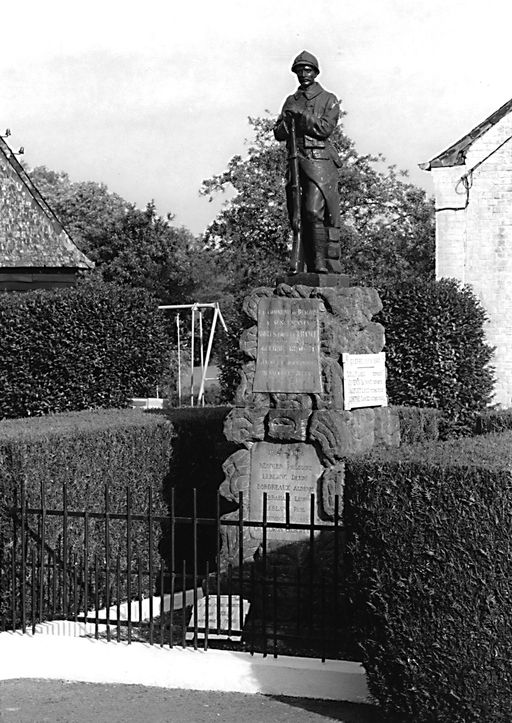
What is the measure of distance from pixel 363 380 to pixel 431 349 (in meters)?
8.70

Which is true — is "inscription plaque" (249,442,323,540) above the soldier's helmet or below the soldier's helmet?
below

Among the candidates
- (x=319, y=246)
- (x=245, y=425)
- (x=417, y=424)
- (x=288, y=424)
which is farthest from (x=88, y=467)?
(x=417, y=424)

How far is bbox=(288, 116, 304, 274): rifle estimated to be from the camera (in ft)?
34.0

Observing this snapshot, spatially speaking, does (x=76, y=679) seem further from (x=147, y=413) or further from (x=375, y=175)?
(x=375, y=175)

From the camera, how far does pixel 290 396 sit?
9.89 meters

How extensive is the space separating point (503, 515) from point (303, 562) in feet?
10.9

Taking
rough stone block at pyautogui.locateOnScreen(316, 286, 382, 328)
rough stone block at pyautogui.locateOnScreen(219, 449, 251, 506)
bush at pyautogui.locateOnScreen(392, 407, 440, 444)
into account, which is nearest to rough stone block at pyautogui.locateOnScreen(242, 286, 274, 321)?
rough stone block at pyautogui.locateOnScreen(316, 286, 382, 328)

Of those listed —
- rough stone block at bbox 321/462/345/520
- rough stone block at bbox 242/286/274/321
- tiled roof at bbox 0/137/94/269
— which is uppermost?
tiled roof at bbox 0/137/94/269

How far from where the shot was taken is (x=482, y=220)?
25969 millimetres

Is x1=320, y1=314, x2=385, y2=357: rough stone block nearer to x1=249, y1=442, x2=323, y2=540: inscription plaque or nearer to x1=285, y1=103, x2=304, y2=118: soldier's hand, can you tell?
x1=249, y1=442, x2=323, y2=540: inscription plaque

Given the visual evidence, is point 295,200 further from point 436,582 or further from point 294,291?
point 436,582

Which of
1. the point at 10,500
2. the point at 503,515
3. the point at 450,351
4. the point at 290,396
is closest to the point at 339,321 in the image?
the point at 290,396

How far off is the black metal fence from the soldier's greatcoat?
2.91 metres

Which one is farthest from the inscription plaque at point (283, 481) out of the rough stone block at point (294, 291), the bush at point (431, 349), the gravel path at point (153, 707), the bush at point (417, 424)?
the bush at point (431, 349)
